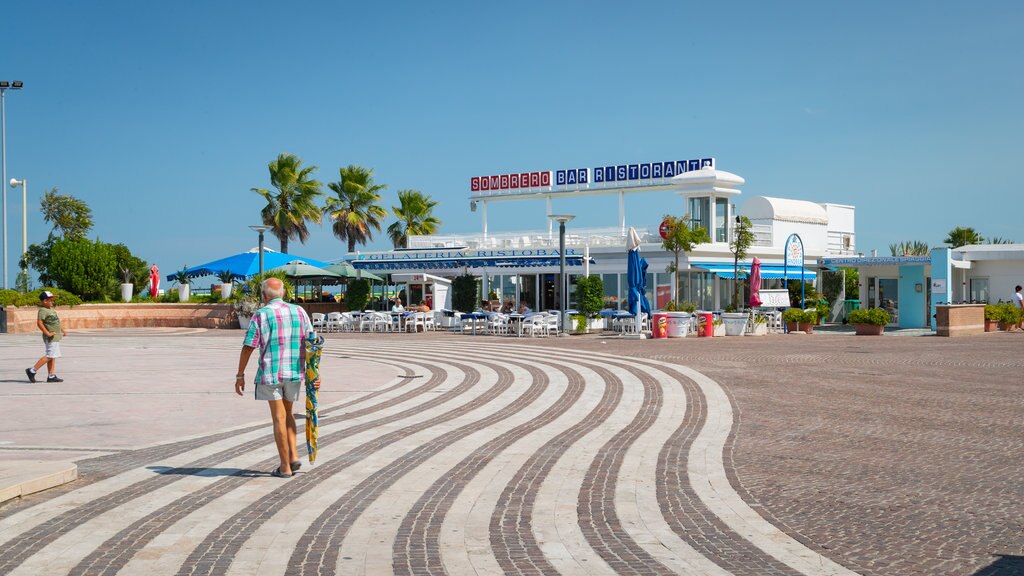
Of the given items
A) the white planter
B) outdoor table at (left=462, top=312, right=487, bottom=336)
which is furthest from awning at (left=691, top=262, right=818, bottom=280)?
outdoor table at (left=462, top=312, right=487, bottom=336)

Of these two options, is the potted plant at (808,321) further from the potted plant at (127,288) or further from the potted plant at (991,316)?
the potted plant at (127,288)

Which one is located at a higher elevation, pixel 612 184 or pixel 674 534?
pixel 612 184

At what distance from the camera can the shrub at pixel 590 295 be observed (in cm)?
3253

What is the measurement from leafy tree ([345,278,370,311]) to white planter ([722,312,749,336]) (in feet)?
55.3

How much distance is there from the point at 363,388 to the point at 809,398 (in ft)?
21.4

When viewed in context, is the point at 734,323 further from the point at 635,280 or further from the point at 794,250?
the point at 794,250

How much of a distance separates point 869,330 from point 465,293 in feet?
53.7

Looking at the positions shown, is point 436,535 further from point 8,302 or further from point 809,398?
point 8,302

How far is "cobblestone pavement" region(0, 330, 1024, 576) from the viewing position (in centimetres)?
539

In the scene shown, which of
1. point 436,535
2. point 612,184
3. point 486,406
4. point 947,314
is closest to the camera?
point 436,535


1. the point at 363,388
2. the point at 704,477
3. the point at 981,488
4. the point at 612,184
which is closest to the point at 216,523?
the point at 704,477

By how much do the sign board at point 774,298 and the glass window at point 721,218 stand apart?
618 cm

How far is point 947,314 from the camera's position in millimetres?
28188

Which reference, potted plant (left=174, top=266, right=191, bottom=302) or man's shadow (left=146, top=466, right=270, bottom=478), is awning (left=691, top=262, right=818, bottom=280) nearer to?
potted plant (left=174, top=266, right=191, bottom=302)
